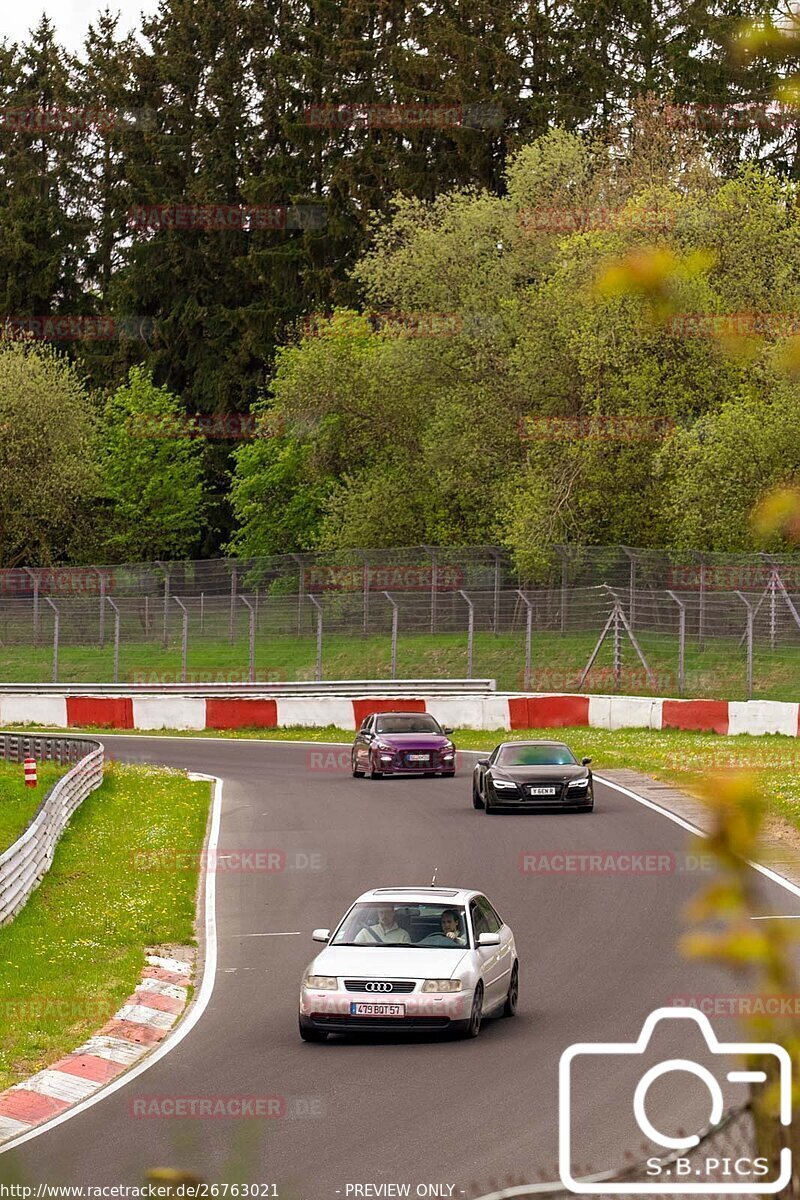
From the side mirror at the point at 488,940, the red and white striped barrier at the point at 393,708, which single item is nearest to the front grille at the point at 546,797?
the red and white striped barrier at the point at 393,708

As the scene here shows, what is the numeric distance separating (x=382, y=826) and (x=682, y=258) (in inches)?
1016

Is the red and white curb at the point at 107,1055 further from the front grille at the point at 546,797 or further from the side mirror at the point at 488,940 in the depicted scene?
the front grille at the point at 546,797

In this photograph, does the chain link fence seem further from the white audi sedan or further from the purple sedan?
the white audi sedan

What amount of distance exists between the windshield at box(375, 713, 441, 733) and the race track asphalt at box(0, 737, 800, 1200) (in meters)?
8.64

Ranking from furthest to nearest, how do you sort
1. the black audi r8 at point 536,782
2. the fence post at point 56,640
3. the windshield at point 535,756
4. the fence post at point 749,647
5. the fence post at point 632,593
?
the fence post at point 56,640 → the fence post at point 632,593 → the fence post at point 749,647 → the windshield at point 535,756 → the black audi r8 at point 536,782

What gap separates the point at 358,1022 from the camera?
14.5 metres

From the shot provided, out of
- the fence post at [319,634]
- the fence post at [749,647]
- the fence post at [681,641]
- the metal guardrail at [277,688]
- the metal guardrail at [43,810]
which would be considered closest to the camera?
the metal guardrail at [43,810]

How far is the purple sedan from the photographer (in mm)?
37188

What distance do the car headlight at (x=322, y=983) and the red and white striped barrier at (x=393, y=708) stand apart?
27.2 meters

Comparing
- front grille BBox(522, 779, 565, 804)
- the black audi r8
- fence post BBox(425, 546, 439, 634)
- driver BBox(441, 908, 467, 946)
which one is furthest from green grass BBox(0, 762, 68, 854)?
fence post BBox(425, 546, 439, 634)

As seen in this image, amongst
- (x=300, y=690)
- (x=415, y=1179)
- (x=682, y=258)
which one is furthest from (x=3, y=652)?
(x=682, y=258)

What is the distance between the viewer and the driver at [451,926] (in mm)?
15289

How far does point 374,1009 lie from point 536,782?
15.8m

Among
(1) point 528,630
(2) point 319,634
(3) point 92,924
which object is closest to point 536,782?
(3) point 92,924
